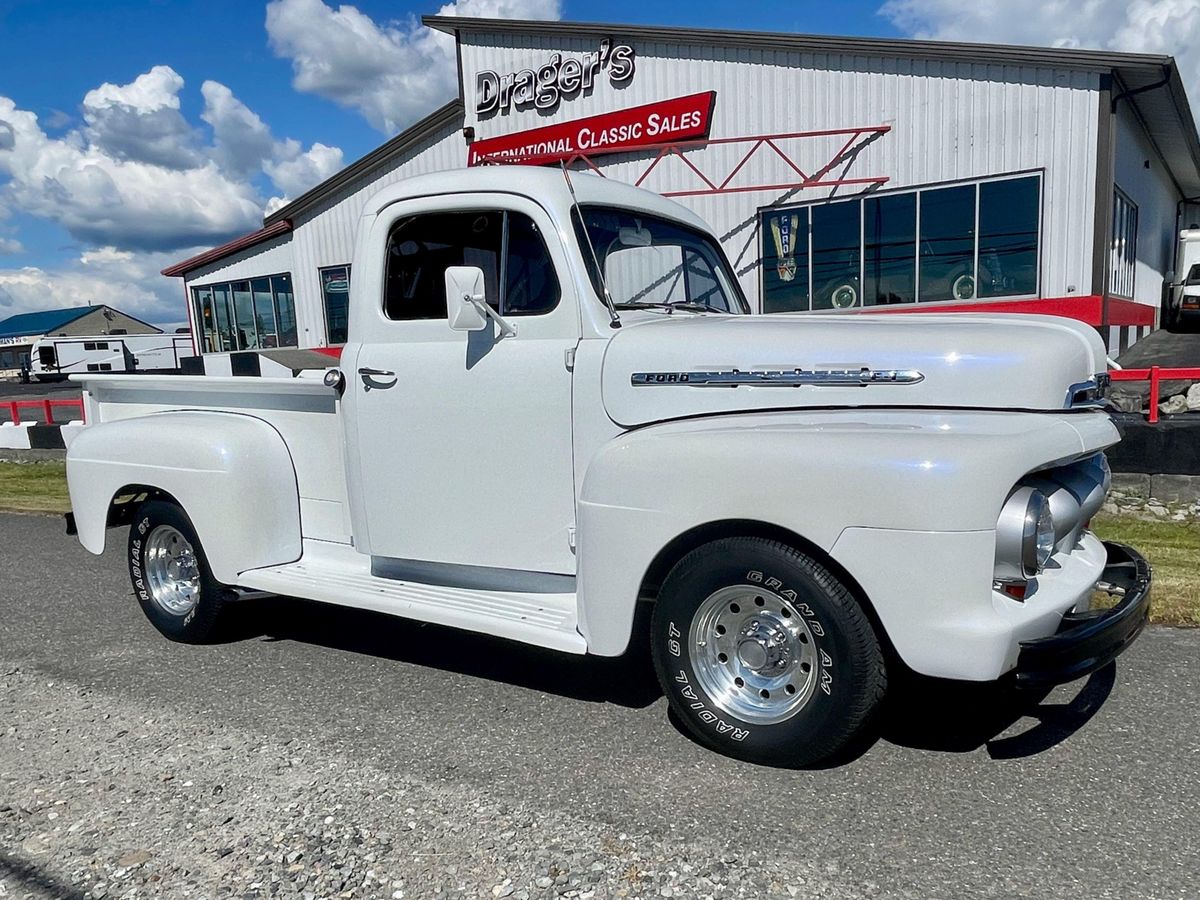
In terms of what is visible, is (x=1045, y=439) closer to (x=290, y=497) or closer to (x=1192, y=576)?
(x=1192, y=576)

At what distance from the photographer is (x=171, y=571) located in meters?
4.76

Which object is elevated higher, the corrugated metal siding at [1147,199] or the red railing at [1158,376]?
the corrugated metal siding at [1147,199]

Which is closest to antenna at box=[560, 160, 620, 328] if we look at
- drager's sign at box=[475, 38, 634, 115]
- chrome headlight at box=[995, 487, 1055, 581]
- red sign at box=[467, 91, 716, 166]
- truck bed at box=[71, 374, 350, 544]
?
truck bed at box=[71, 374, 350, 544]

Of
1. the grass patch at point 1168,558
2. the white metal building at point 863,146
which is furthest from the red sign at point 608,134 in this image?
the grass patch at point 1168,558

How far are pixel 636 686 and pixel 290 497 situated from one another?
1.97m

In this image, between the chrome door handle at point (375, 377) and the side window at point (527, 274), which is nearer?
the side window at point (527, 274)

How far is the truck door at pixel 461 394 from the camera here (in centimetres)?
354

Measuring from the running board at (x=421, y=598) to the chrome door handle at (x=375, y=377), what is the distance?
34.3 inches

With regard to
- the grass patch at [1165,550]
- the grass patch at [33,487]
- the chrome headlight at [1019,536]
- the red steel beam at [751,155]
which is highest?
the red steel beam at [751,155]

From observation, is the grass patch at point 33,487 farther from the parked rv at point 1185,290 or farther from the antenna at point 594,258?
the parked rv at point 1185,290

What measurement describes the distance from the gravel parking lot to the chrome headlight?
30.1 inches

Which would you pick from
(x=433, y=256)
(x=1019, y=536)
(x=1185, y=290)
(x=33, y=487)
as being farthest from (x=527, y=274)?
(x=1185, y=290)

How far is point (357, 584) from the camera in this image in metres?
3.97

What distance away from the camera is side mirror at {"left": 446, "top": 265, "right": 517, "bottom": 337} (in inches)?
134
